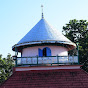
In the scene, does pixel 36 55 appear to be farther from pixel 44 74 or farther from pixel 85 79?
pixel 85 79

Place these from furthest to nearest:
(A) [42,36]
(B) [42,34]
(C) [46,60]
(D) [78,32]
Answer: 1. (D) [78,32]
2. (B) [42,34]
3. (A) [42,36]
4. (C) [46,60]

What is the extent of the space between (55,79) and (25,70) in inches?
81.0

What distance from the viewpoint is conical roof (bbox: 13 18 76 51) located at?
13.7 meters

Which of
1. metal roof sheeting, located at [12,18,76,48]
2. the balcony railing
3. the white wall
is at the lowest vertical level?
the balcony railing

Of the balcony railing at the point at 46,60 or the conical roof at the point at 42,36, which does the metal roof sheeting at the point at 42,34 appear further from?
the balcony railing at the point at 46,60

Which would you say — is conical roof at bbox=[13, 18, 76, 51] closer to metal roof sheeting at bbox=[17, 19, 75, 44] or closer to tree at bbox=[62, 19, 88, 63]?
metal roof sheeting at bbox=[17, 19, 75, 44]

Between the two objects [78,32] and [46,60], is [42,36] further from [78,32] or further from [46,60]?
[78,32]

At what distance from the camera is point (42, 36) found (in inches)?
551

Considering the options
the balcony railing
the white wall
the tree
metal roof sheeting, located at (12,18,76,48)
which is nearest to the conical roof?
metal roof sheeting, located at (12,18,76,48)

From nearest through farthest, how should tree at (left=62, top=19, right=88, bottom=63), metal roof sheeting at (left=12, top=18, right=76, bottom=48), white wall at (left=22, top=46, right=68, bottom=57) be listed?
metal roof sheeting at (left=12, top=18, right=76, bottom=48) < white wall at (left=22, top=46, right=68, bottom=57) < tree at (left=62, top=19, right=88, bottom=63)

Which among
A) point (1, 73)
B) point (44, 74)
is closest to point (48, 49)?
point (44, 74)

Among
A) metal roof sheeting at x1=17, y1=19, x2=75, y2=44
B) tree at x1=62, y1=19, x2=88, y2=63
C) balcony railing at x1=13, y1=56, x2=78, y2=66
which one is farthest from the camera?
tree at x1=62, y1=19, x2=88, y2=63

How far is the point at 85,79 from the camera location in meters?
12.1

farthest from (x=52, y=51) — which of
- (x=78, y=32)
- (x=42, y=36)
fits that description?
(x=78, y=32)
